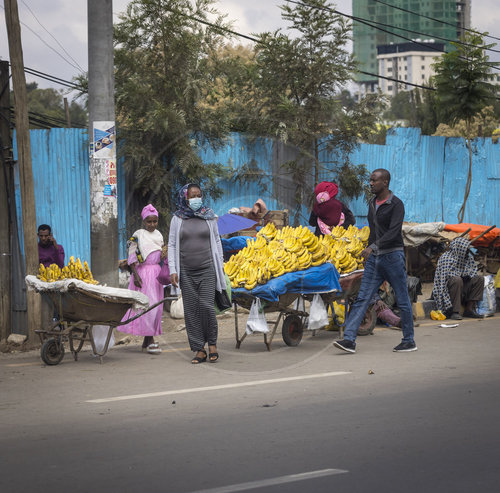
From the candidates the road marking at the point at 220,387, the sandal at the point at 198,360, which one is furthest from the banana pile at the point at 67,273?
the road marking at the point at 220,387

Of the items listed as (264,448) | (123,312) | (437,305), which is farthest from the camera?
(437,305)

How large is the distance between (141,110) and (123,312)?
633cm

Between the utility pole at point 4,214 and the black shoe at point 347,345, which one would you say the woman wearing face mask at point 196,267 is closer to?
the black shoe at point 347,345

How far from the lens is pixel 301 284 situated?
32.0 ft

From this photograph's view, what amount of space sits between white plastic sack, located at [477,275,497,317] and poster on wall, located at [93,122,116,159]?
19.8ft

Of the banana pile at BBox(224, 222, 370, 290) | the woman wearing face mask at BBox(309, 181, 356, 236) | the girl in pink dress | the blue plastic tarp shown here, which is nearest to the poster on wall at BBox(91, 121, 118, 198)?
the girl in pink dress

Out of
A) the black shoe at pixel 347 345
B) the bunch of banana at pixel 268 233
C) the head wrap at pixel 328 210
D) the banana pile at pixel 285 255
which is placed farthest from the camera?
the head wrap at pixel 328 210

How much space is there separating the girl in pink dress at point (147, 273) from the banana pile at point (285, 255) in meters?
0.93

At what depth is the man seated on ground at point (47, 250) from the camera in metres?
11.6

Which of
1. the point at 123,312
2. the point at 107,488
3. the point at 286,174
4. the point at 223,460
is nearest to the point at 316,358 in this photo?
the point at 123,312

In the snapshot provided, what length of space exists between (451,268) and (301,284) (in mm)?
3828

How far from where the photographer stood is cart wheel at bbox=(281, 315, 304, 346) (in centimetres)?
1010

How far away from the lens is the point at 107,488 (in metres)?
4.59

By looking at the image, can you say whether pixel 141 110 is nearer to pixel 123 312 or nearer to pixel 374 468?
pixel 123 312
